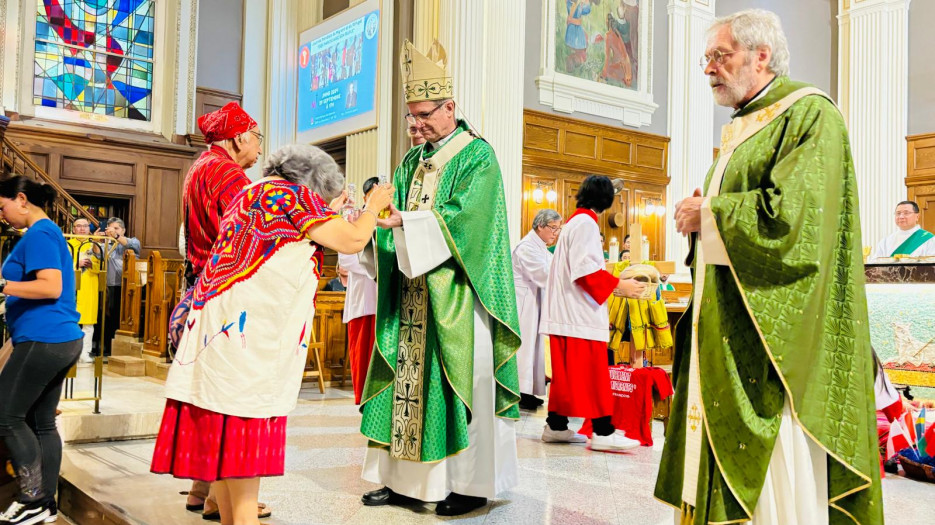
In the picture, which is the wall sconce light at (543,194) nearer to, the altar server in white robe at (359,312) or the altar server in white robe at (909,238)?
the altar server in white robe at (909,238)

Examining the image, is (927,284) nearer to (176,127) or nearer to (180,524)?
(180,524)

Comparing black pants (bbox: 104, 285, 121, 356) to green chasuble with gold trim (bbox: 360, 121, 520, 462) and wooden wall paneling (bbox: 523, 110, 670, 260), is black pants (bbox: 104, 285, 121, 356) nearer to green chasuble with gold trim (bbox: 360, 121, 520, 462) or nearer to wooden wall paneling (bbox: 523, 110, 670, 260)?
wooden wall paneling (bbox: 523, 110, 670, 260)

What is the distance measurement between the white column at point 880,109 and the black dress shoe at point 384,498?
11.7 m

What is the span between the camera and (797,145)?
6.63 feet

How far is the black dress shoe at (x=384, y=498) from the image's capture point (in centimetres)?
324

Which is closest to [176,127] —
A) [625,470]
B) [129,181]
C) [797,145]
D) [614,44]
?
[129,181]

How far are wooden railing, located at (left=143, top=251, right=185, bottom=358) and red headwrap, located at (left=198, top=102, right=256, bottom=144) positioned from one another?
192 inches

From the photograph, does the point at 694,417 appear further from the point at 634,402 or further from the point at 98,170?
the point at 98,170

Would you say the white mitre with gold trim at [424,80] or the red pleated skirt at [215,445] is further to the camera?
the white mitre with gold trim at [424,80]

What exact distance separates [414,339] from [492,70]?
22.7ft

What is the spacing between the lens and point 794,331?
A: 1.95 meters

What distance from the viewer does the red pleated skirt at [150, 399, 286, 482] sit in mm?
2412

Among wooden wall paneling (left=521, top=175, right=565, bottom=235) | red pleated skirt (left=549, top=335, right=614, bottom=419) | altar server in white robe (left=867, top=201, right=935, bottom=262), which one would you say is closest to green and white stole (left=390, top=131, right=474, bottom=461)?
red pleated skirt (left=549, top=335, right=614, bottom=419)

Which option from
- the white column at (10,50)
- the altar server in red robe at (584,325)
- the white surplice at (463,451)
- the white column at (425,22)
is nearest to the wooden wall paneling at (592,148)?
the white column at (425,22)
